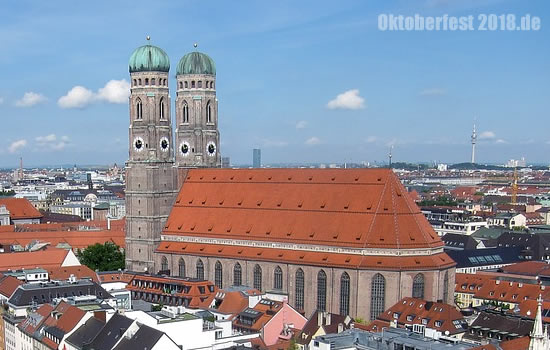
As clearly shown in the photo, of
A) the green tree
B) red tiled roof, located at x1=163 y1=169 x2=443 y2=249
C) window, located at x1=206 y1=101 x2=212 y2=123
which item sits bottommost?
the green tree

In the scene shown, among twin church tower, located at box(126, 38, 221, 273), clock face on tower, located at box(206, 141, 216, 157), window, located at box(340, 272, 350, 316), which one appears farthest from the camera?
clock face on tower, located at box(206, 141, 216, 157)

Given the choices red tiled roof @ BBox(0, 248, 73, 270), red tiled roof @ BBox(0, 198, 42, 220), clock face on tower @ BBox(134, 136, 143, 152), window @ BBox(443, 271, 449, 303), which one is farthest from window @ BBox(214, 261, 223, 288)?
red tiled roof @ BBox(0, 198, 42, 220)

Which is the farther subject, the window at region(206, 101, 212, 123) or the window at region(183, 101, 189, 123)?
the window at region(206, 101, 212, 123)

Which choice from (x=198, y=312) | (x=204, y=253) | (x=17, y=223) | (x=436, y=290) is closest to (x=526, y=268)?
(x=436, y=290)

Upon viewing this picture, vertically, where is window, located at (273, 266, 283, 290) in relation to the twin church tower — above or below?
below

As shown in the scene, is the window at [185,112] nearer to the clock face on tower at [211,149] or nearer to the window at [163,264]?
the clock face on tower at [211,149]

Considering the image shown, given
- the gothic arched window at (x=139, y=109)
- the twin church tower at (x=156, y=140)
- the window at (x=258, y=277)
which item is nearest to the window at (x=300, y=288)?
the window at (x=258, y=277)

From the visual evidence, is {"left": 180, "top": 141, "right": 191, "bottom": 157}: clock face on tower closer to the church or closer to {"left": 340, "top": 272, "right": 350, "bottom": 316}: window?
the church
